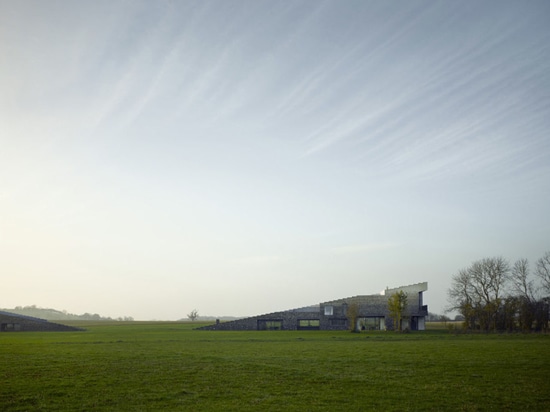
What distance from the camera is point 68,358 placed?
31016 millimetres

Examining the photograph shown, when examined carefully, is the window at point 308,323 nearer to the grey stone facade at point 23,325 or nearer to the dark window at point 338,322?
the dark window at point 338,322

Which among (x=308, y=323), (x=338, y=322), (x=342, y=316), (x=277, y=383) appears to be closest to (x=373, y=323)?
(x=342, y=316)

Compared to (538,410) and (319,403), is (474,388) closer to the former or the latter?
(538,410)

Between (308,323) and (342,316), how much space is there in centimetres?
720

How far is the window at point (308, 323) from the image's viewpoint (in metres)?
93.5

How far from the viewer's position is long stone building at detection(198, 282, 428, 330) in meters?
91.6

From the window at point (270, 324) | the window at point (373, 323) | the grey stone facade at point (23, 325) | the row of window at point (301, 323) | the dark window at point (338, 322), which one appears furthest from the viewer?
the dark window at point (338, 322)

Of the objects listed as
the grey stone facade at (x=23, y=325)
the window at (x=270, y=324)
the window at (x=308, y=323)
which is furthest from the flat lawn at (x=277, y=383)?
the grey stone facade at (x=23, y=325)

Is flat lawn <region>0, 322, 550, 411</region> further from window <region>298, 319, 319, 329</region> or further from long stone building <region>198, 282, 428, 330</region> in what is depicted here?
window <region>298, 319, 319, 329</region>

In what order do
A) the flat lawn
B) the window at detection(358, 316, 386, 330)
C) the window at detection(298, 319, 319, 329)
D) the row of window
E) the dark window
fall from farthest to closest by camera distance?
the window at detection(298, 319, 319, 329) → the dark window → the row of window → the window at detection(358, 316, 386, 330) → the flat lawn

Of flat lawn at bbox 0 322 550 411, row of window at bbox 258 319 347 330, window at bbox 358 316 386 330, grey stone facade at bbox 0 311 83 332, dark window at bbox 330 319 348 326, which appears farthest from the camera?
dark window at bbox 330 319 348 326

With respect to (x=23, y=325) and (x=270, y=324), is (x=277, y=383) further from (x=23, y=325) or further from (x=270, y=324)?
(x=23, y=325)

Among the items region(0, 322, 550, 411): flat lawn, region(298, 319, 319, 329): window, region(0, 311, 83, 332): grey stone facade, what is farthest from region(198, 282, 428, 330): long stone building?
region(0, 322, 550, 411): flat lawn

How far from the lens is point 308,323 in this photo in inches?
3703
